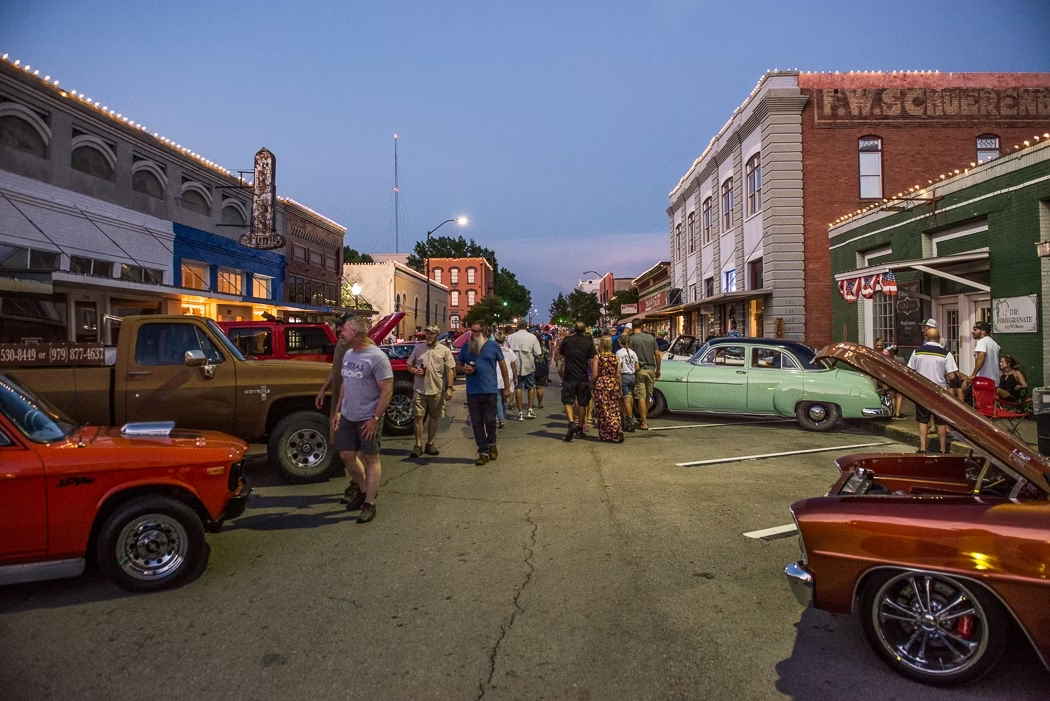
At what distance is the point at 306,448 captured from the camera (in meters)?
7.50

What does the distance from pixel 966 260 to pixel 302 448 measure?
1388 centimetres

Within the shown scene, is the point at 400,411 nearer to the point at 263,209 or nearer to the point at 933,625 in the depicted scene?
the point at 933,625

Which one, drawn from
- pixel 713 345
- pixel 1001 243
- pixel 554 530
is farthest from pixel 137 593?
pixel 1001 243

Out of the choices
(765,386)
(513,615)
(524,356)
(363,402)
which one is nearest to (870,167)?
(765,386)

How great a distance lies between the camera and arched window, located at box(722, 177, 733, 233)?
92.6ft

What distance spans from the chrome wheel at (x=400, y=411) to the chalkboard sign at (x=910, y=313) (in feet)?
40.7

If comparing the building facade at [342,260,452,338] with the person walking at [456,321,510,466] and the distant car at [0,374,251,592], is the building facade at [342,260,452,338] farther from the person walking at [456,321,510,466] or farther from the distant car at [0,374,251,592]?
the distant car at [0,374,251,592]

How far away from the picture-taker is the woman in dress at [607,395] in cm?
1003

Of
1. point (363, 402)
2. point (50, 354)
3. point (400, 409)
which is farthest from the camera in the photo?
point (400, 409)

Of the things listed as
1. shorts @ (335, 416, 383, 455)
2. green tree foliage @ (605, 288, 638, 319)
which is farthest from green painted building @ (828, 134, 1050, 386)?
green tree foliage @ (605, 288, 638, 319)

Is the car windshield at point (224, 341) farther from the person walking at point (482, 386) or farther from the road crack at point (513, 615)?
the road crack at point (513, 615)

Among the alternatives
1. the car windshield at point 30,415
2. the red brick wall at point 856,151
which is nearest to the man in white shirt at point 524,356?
the car windshield at point 30,415

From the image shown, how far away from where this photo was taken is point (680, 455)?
8.95 meters

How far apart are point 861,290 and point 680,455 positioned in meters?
9.56
